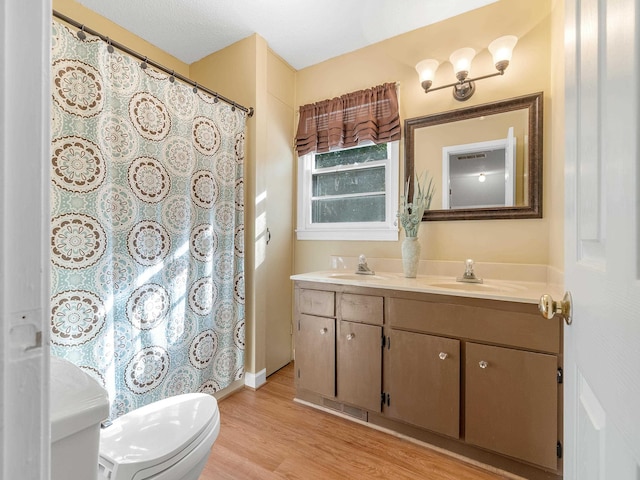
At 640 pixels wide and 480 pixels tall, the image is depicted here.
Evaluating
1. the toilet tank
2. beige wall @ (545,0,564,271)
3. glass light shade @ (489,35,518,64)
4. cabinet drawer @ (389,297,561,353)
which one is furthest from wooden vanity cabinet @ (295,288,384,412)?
glass light shade @ (489,35,518,64)

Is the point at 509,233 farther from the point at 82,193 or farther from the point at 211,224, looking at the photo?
the point at 82,193


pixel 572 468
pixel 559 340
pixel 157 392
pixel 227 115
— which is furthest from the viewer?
pixel 227 115

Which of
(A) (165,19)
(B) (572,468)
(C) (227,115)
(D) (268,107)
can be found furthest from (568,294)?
(A) (165,19)

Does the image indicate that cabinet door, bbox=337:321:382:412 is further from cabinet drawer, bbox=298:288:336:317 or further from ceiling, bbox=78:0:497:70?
ceiling, bbox=78:0:497:70

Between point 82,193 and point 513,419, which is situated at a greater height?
point 82,193

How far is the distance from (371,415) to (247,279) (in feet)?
4.01

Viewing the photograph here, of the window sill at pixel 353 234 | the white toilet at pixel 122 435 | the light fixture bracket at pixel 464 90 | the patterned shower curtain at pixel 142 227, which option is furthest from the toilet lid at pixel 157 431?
the light fixture bracket at pixel 464 90

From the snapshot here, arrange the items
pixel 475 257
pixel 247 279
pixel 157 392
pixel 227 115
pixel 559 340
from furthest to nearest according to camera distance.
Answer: pixel 247 279 → pixel 227 115 → pixel 475 257 → pixel 157 392 → pixel 559 340

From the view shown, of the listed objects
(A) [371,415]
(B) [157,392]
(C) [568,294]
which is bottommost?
(A) [371,415]

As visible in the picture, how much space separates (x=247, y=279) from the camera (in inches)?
82.5

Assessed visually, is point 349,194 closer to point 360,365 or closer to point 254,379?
point 360,365

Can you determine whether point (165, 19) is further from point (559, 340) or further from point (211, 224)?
point (559, 340)

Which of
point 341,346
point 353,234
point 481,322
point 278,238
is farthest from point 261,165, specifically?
point 481,322

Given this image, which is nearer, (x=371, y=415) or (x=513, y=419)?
(x=513, y=419)
